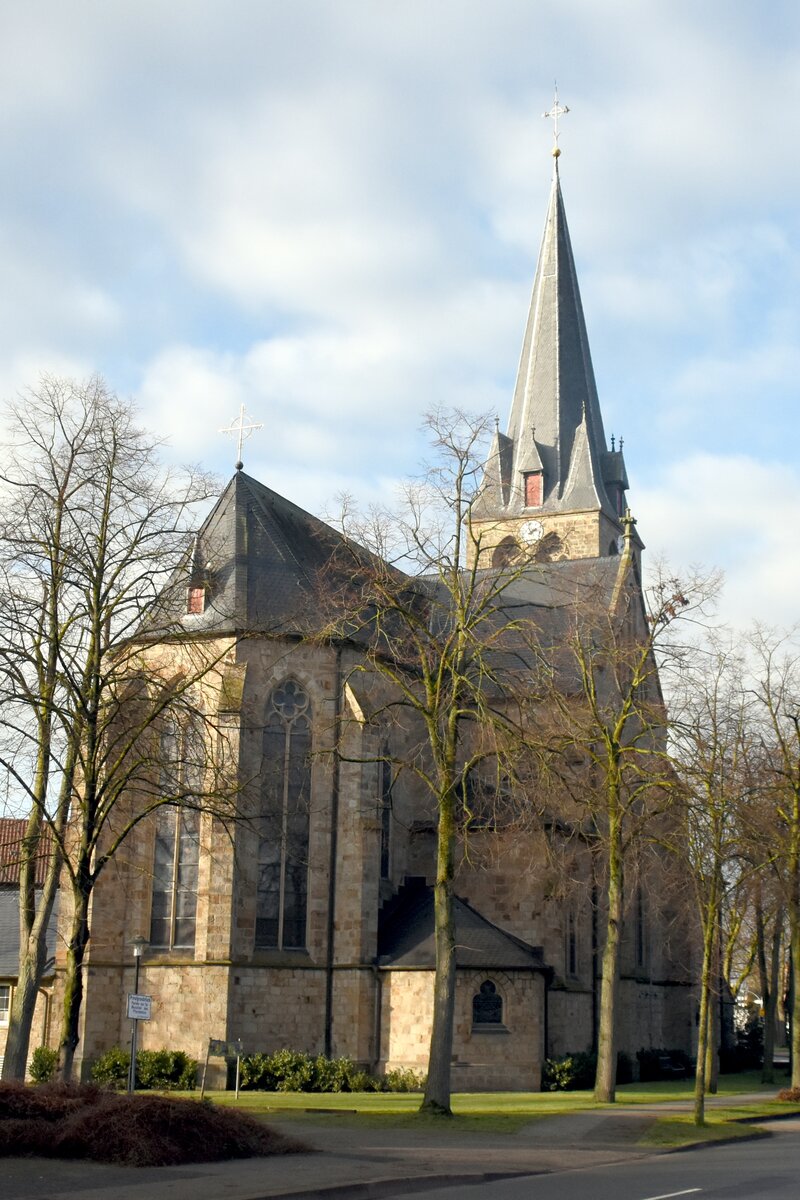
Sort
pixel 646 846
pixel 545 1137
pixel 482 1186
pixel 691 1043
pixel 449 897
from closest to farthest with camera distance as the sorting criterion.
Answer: pixel 482 1186 < pixel 545 1137 < pixel 449 897 < pixel 646 846 < pixel 691 1043

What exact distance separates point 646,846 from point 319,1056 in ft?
31.1

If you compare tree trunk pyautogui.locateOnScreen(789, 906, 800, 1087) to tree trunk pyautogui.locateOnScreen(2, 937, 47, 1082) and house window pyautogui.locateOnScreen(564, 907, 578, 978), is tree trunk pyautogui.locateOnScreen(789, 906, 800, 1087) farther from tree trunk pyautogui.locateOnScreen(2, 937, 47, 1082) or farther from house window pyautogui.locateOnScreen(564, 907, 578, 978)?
tree trunk pyautogui.locateOnScreen(2, 937, 47, 1082)

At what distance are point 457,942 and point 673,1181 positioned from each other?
61.3 ft

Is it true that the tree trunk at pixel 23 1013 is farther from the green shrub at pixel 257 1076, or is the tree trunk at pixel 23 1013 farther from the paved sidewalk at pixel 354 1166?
the green shrub at pixel 257 1076

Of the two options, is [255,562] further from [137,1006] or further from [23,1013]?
[137,1006]

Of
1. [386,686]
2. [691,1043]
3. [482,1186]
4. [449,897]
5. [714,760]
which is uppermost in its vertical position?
[386,686]

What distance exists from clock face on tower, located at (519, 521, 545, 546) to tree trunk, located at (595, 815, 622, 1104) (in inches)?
1288

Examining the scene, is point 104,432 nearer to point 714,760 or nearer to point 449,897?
point 449,897

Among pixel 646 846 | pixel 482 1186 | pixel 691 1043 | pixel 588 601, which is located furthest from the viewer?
pixel 691 1043

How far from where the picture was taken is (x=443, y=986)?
22.9 m

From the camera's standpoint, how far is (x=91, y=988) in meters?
32.8

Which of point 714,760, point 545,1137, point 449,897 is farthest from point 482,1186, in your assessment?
point 714,760

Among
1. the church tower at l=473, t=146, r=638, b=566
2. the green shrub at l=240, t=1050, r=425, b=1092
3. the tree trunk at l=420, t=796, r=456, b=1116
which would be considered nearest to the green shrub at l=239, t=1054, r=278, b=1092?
the green shrub at l=240, t=1050, r=425, b=1092

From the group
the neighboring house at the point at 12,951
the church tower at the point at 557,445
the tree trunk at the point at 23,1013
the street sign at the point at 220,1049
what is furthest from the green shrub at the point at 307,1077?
the church tower at the point at 557,445
